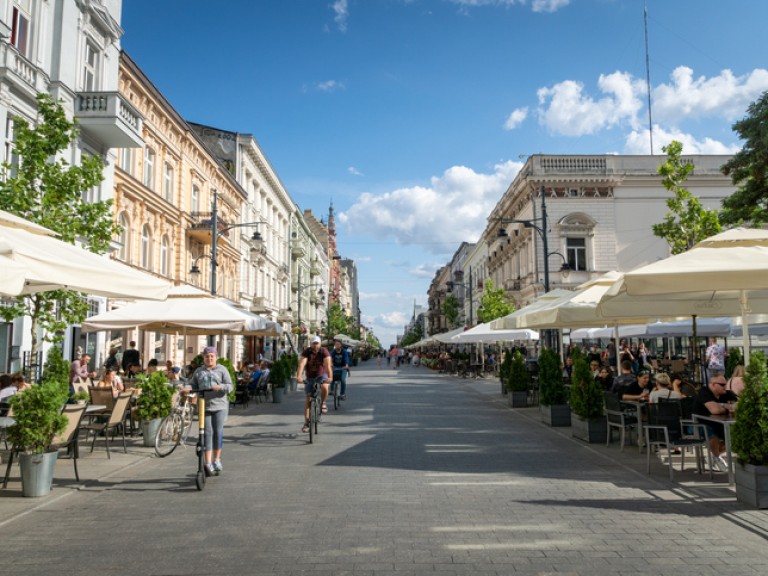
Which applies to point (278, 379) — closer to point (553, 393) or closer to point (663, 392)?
point (553, 393)

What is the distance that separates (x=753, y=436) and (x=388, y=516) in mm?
3677

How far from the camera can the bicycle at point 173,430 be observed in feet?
32.2

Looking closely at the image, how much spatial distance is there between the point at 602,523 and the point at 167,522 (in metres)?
3.96

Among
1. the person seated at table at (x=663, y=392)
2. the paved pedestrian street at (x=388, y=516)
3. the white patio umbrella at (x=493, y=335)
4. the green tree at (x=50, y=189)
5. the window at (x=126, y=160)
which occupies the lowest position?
the paved pedestrian street at (x=388, y=516)

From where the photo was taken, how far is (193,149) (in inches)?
1367

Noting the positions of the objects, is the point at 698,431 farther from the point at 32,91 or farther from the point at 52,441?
the point at 32,91

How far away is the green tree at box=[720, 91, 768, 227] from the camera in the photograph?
19438mm

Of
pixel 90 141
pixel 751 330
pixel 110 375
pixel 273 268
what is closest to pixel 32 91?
pixel 90 141

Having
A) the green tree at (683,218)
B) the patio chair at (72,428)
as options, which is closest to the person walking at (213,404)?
the patio chair at (72,428)

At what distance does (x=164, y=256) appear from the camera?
30.9m

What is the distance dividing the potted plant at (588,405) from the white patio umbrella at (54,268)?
6.81m

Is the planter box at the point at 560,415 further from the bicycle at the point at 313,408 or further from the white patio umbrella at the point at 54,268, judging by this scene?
the white patio umbrella at the point at 54,268

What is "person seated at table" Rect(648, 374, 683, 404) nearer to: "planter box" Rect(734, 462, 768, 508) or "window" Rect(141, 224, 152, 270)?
"planter box" Rect(734, 462, 768, 508)

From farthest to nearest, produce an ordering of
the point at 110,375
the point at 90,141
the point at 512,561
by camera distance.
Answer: the point at 90,141, the point at 110,375, the point at 512,561
